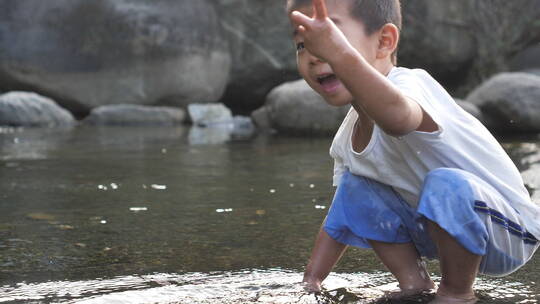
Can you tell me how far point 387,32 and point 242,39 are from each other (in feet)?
32.8

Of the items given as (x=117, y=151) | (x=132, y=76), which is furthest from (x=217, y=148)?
(x=132, y=76)

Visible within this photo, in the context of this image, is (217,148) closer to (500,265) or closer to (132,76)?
(132,76)

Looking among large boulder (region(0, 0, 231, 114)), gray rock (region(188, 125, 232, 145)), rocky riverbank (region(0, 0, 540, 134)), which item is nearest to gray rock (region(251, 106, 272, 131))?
rocky riverbank (region(0, 0, 540, 134))

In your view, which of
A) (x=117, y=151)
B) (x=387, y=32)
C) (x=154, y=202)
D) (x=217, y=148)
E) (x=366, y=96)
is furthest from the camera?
(x=217, y=148)

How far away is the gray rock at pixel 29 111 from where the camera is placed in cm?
975

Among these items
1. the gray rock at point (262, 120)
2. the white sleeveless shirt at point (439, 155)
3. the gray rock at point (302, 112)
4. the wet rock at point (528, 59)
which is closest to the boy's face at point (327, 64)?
the white sleeveless shirt at point (439, 155)

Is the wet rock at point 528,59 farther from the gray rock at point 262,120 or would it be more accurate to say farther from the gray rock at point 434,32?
the gray rock at point 262,120

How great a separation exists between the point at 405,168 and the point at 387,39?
0.97 ft

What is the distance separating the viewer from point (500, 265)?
6.13 feet

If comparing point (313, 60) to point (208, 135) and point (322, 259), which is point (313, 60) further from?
point (208, 135)

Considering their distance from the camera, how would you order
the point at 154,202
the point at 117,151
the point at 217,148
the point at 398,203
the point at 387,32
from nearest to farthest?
the point at 387,32 < the point at 398,203 < the point at 154,202 < the point at 117,151 < the point at 217,148

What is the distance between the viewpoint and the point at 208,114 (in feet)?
35.4

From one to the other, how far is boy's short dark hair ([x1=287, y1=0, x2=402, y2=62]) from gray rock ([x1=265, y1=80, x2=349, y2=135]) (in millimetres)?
6471

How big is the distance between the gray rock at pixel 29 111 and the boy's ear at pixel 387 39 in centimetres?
850
